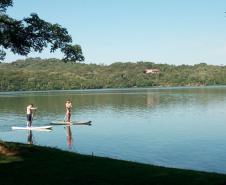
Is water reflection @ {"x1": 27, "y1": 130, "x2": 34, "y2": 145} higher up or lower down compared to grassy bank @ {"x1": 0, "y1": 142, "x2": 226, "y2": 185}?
lower down

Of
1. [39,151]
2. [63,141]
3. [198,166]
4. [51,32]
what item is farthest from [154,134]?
[51,32]

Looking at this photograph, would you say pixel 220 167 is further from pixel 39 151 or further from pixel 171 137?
pixel 171 137

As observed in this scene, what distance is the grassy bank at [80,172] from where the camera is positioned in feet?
49.1

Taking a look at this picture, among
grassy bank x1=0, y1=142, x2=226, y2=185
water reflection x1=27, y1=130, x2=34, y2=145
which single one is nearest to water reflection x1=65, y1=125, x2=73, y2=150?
water reflection x1=27, y1=130, x2=34, y2=145

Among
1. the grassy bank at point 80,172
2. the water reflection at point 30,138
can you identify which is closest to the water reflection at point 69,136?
the water reflection at point 30,138

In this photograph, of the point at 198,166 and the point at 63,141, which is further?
the point at 63,141

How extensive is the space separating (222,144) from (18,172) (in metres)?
22.5

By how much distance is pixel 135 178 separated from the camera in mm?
15477

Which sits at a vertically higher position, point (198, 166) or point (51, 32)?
point (51, 32)

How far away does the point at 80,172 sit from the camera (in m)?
16.6

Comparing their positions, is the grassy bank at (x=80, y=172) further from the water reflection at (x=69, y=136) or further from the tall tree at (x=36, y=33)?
the water reflection at (x=69, y=136)

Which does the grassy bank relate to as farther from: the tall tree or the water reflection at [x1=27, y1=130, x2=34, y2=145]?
the water reflection at [x1=27, y1=130, x2=34, y2=145]

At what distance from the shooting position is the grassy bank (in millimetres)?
14953

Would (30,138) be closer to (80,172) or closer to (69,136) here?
(69,136)
